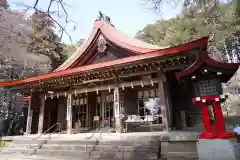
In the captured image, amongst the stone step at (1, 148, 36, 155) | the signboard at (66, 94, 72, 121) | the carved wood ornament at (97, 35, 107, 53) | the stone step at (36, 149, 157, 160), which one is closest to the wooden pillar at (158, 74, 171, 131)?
the stone step at (36, 149, 157, 160)

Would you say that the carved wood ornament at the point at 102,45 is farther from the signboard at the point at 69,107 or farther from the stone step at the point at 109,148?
the stone step at the point at 109,148

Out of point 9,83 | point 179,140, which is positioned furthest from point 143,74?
point 9,83

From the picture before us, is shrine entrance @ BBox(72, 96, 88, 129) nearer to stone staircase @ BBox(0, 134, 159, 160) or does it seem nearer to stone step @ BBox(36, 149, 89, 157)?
stone staircase @ BBox(0, 134, 159, 160)

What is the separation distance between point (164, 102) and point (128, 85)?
187cm

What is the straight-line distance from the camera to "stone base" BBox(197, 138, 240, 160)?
5.04 metres

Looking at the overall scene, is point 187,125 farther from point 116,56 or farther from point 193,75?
point 116,56

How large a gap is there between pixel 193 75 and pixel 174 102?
13.9 ft

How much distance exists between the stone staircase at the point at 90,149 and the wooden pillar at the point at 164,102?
1.25 metres

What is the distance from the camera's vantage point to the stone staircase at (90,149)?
6.31m

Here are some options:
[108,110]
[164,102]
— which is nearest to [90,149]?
[164,102]

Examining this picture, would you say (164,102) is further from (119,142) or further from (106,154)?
(106,154)

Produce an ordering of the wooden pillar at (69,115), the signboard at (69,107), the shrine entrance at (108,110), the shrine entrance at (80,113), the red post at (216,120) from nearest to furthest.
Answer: the red post at (216,120) < the wooden pillar at (69,115) < the signboard at (69,107) < the shrine entrance at (108,110) < the shrine entrance at (80,113)

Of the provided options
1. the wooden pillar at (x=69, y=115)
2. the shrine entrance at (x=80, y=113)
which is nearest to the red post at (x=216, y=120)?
the wooden pillar at (x=69, y=115)

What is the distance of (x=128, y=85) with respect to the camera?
896 centimetres
